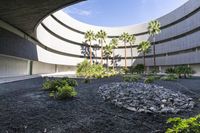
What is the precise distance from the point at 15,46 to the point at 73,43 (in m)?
31.0

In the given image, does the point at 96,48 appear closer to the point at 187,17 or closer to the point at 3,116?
the point at 187,17

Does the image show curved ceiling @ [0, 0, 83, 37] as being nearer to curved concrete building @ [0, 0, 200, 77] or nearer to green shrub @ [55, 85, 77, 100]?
curved concrete building @ [0, 0, 200, 77]

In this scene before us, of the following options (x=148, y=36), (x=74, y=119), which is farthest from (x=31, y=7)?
(x=148, y=36)

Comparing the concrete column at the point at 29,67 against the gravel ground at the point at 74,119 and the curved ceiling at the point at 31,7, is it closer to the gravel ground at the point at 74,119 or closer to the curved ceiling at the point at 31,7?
the curved ceiling at the point at 31,7

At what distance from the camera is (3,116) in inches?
229

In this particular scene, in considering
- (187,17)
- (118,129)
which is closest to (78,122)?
(118,129)

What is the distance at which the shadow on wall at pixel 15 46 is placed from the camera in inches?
893

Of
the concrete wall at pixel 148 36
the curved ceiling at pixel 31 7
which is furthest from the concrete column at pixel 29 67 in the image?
the curved ceiling at pixel 31 7

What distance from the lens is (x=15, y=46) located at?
25.5 m

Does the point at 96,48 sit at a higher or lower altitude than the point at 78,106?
higher

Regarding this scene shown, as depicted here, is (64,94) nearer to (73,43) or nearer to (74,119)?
(74,119)

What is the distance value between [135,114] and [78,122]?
218cm

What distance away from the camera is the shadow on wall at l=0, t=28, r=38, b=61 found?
74.4 feet

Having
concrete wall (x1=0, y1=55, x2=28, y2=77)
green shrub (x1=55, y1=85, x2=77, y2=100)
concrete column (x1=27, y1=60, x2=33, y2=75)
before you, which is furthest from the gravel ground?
concrete column (x1=27, y1=60, x2=33, y2=75)
